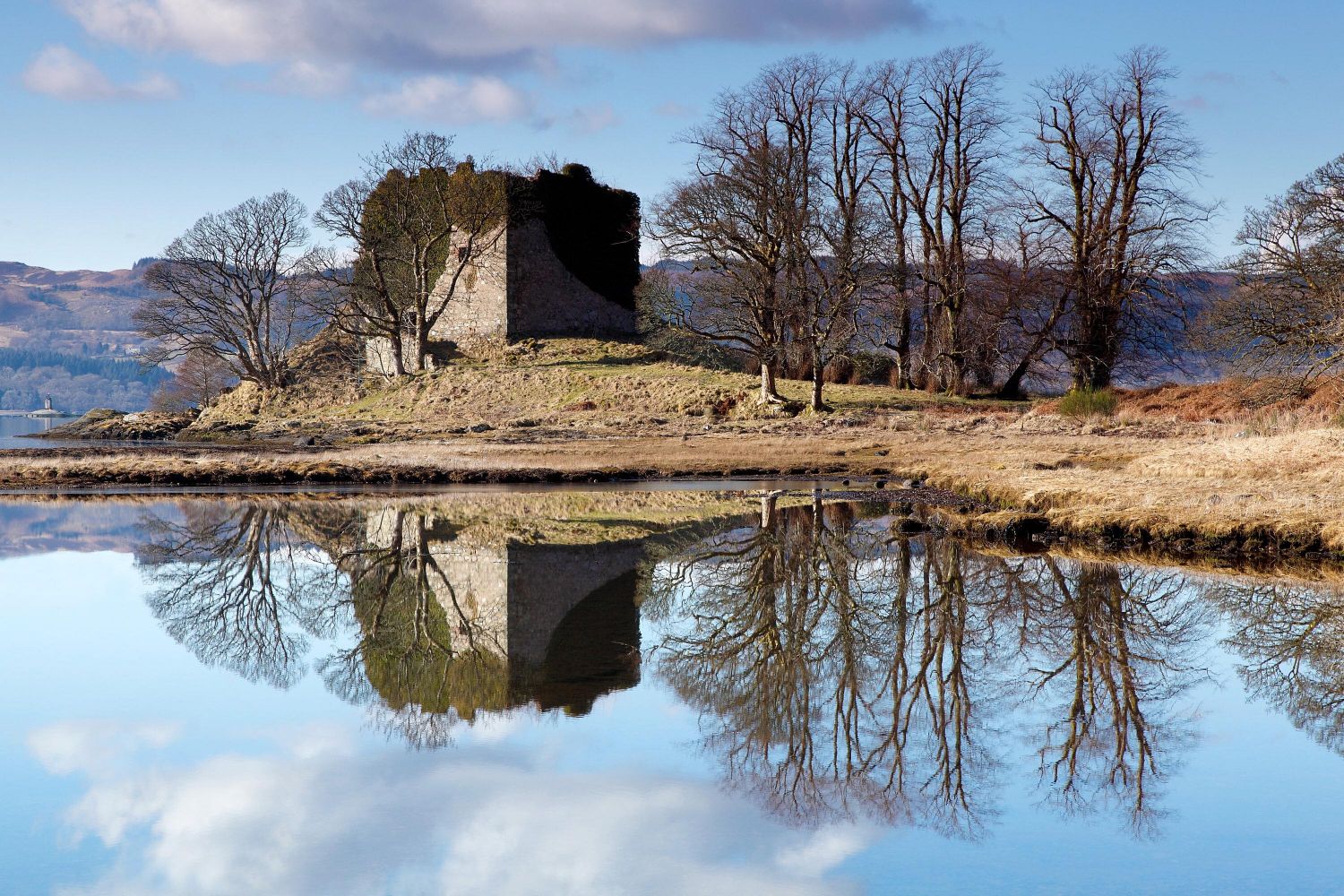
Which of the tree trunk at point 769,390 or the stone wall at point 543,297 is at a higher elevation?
the stone wall at point 543,297

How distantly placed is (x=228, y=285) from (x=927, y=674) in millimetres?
44291

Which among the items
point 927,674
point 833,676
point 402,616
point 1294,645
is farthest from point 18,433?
point 1294,645

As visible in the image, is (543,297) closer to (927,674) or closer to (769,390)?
(769,390)

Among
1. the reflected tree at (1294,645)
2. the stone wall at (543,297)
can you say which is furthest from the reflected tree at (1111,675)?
the stone wall at (543,297)

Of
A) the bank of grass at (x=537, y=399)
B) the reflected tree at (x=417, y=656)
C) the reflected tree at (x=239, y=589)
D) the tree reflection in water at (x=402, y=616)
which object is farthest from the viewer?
the bank of grass at (x=537, y=399)

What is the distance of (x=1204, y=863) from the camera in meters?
5.36


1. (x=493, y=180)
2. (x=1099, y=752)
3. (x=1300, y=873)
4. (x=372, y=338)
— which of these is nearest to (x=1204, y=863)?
(x=1300, y=873)

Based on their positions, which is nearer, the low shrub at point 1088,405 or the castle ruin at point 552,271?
the low shrub at point 1088,405

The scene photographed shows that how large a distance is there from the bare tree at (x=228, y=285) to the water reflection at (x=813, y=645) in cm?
3319

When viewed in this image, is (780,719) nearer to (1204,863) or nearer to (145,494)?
(1204,863)

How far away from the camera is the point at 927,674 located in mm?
8641

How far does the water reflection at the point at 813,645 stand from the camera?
6.84m

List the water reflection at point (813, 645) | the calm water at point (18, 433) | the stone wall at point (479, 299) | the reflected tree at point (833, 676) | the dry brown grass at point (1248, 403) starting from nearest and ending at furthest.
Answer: the reflected tree at point (833, 676)
the water reflection at point (813, 645)
the dry brown grass at point (1248, 403)
the calm water at point (18, 433)
the stone wall at point (479, 299)

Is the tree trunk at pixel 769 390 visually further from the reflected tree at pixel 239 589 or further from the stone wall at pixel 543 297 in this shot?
the reflected tree at pixel 239 589
